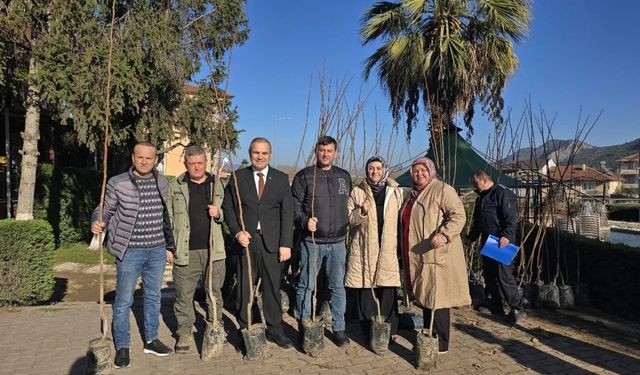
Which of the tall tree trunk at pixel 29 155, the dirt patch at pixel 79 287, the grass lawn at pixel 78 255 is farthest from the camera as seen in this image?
the grass lawn at pixel 78 255

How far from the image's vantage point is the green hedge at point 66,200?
10.4 metres

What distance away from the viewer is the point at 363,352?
3.71 m

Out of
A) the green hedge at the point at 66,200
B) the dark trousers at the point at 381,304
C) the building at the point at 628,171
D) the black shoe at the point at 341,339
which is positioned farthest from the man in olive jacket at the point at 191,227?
the building at the point at 628,171

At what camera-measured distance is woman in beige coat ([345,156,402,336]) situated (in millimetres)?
3689

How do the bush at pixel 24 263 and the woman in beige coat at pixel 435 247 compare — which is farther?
the bush at pixel 24 263

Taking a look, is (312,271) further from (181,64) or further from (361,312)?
(181,64)

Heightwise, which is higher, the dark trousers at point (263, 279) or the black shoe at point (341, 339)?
the dark trousers at point (263, 279)

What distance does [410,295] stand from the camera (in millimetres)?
3779

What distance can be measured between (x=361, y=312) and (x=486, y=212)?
1.98 m

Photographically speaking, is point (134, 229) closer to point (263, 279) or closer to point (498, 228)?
point (263, 279)

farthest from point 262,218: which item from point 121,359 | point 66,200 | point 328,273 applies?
point 66,200

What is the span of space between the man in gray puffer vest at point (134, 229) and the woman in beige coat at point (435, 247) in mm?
2053

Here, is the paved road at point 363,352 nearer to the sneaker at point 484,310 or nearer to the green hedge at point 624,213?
the sneaker at point 484,310

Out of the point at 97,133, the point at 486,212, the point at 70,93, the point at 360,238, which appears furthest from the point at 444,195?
the point at 97,133
